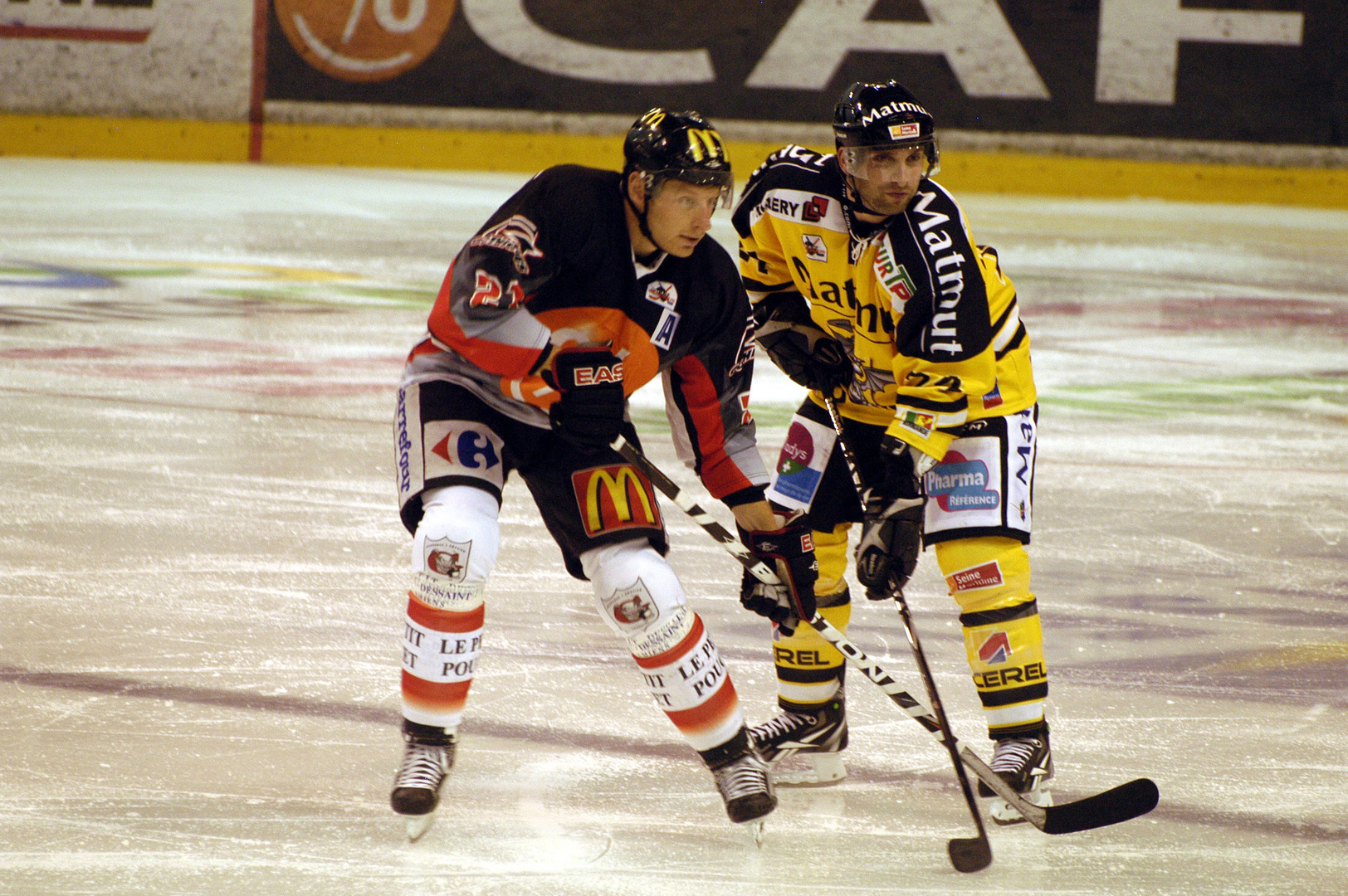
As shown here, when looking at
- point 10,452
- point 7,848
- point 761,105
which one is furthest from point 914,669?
point 761,105

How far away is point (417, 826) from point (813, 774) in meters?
0.73

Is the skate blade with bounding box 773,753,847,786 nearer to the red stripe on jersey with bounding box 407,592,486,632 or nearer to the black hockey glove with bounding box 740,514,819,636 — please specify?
the black hockey glove with bounding box 740,514,819,636

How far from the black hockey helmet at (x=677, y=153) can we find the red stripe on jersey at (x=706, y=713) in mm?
757

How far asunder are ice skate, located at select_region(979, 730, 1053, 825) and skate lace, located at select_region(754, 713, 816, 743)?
13.6 inches

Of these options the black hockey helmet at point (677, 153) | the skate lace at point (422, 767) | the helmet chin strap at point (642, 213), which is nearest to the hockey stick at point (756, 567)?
the helmet chin strap at point (642, 213)

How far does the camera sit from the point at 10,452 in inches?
185

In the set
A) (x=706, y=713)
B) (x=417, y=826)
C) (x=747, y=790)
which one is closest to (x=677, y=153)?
(x=706, y=713)

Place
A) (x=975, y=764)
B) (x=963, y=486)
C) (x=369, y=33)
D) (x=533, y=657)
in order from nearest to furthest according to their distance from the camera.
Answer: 1. (x=975, y=764)
2. (x=963, y=486)
3. (x=533, y=657)
4. (x=369, y=33)

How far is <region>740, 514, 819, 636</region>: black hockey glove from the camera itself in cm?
268

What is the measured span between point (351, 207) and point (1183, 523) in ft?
25.9

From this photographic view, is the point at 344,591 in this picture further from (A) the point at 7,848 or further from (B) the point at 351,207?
(B) the point at 351,207

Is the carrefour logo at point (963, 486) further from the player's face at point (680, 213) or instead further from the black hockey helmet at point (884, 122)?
the player's face at point (680, 213)

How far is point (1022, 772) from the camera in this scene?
2.69 metres

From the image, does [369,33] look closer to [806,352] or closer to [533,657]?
[533,657]
